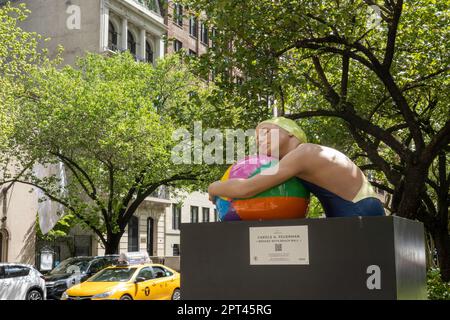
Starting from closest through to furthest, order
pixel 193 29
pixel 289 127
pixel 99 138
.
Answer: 1. pixel 289 127
2. pixel 99 138
3. pixel 193 29

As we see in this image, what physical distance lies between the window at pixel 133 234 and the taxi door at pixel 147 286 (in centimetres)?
2121

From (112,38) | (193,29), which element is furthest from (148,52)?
(193,29)

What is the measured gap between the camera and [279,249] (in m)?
3.97

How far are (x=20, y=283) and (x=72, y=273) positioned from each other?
2548 millimetres

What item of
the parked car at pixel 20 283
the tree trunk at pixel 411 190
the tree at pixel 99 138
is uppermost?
the tree at pixel 99 138

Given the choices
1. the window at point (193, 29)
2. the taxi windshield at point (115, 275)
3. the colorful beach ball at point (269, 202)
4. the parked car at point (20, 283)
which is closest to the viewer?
the colorful beach ball at point (269, 202)

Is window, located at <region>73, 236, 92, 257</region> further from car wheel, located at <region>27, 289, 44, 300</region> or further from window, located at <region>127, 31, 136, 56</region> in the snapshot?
car wheel, located at <region>27, 289, 44, 300</region>

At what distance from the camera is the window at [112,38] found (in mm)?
35906

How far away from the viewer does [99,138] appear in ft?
68.2

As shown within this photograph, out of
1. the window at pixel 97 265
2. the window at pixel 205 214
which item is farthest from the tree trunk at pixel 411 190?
the window at pixel 205 214

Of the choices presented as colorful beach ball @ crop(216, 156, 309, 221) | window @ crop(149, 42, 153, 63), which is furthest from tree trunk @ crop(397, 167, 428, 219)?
window @ crop(149, 42, 153, 63)

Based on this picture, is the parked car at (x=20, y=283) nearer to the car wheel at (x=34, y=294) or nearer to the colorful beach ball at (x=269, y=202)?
the car wheel at (x=34, y=294)

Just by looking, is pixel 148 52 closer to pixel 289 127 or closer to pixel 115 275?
pixel 115 275
